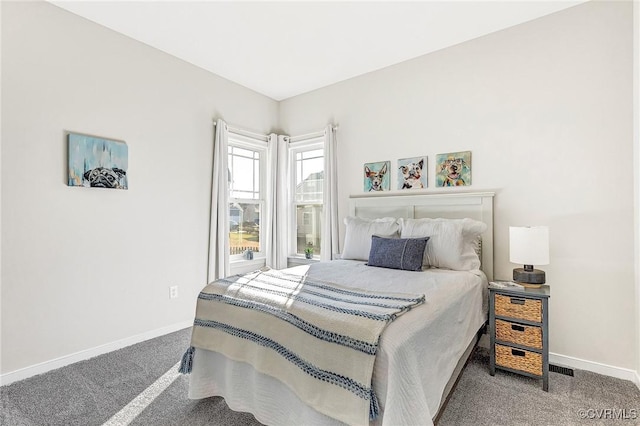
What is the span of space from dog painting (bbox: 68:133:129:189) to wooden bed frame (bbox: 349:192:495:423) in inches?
91.1

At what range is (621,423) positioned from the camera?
1799mm

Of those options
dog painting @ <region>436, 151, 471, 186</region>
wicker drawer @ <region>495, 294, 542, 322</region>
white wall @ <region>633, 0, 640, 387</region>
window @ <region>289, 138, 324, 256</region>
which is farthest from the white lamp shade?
window @ <region>289, 138, 324, 256</region>

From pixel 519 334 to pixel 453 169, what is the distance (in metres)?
1.51

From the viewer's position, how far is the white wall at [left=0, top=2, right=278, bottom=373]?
7.51 feet

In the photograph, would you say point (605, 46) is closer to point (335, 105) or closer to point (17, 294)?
→ point (335, 105)

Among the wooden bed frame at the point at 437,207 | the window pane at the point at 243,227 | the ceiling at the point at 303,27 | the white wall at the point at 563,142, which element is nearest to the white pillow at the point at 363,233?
the wooden bed frame at the point at 437,207

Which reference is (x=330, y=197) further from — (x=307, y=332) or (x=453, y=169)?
(x=307, y=332)

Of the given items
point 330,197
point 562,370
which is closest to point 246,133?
point 330,197

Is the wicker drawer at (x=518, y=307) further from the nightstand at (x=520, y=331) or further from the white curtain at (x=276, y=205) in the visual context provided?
the white curtain at (x=276, y=205)

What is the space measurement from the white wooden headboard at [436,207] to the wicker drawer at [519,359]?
0.67 m

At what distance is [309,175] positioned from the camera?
429cm

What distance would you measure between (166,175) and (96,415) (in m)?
2.08

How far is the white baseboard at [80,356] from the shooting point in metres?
2.25

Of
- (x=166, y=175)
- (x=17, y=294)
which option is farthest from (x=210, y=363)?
(x=166, y=175)
